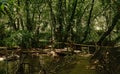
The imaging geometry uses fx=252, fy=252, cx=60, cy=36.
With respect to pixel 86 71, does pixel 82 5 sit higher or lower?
higher

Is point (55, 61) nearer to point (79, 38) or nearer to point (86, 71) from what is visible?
point (86, 71)

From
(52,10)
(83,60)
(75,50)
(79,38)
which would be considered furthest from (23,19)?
(83,60)

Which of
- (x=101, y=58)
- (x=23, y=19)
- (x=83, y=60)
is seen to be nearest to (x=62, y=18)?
(x=23, y=19)

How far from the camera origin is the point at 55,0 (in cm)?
2392

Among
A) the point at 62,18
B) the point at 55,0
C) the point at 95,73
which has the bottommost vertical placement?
the point at 95,73

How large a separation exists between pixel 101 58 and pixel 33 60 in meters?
4.51

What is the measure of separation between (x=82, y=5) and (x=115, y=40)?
15.4 ft

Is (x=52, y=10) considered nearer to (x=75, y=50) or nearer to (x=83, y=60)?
(x=75, y=50)

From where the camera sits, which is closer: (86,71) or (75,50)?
(86,71)

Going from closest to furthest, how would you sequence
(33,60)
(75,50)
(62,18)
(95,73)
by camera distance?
(95,73)
(33,60)
(75,50)
(62,18)

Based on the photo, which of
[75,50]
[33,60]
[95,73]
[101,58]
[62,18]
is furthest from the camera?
[62,18]

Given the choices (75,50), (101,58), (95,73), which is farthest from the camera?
(75,50)

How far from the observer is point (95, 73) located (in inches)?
531

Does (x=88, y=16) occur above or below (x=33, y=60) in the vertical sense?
above
